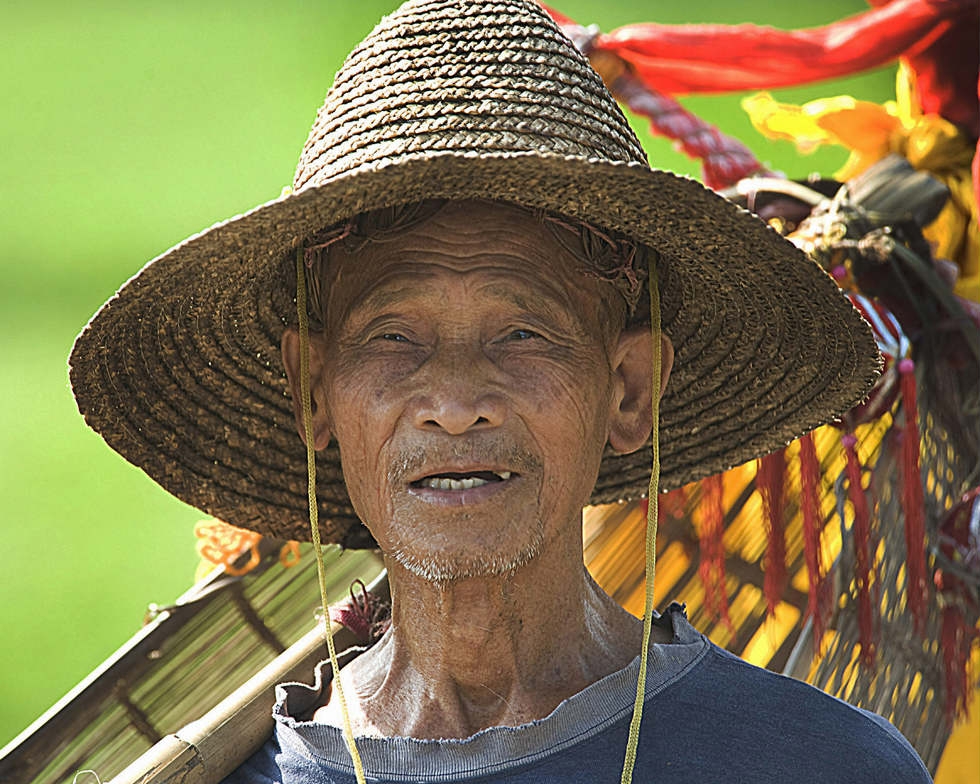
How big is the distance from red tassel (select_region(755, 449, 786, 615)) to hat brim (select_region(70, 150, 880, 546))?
387 mm

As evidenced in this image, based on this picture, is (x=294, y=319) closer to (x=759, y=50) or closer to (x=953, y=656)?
(x=953, y=656)

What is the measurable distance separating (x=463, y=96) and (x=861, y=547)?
3.79 feet

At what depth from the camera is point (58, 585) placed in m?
4.20

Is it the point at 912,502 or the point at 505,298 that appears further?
the point at 912,502

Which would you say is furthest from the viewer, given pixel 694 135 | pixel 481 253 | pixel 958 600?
pixel 694 135

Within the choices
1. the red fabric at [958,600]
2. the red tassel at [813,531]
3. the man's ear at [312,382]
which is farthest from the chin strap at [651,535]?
the red fabric at [958,600]

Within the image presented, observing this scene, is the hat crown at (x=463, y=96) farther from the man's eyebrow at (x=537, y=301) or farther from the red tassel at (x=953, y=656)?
the red tassel at (x=953, y=656)

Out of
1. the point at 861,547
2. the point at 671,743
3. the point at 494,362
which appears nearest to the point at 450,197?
the point at 494,362

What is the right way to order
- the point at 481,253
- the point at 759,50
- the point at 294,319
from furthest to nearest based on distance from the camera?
the point at 759,50 < the point at 294,319 < the point at 481,253

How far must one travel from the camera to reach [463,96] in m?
1.39

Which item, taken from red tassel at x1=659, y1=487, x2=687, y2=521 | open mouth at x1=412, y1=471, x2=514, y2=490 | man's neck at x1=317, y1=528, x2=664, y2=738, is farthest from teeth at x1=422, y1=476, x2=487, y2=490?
Result: red tassel at x1=659, y1=487, x2=687, y2=521

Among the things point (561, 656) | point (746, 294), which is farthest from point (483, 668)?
point (746, 294)

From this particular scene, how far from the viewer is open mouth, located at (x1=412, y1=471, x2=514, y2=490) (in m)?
1.44

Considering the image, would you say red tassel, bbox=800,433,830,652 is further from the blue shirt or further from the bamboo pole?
the bamboo pole
